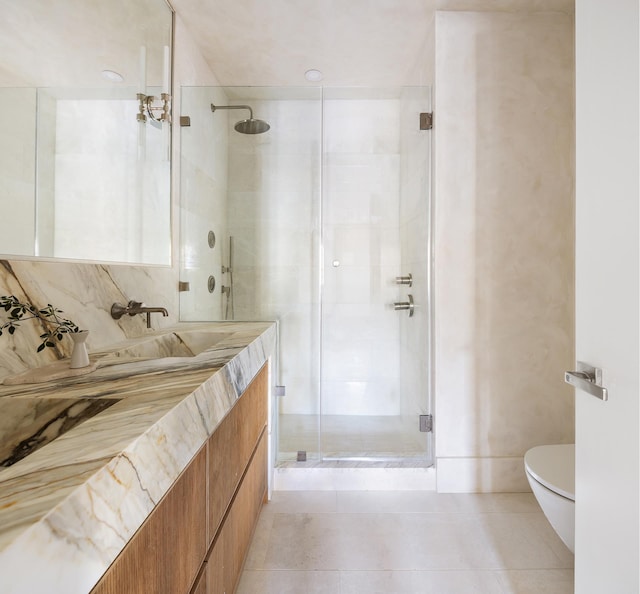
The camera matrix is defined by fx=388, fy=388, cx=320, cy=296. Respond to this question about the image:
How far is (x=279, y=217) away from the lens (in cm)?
215

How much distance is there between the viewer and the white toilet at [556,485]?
1263 millimetres

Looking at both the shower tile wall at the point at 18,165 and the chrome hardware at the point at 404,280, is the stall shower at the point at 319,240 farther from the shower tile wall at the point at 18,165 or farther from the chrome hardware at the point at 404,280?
the shower tile wall at the point at 18,165

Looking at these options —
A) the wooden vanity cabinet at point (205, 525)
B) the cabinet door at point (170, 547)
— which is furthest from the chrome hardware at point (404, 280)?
the cabinet door at point (170, 547)

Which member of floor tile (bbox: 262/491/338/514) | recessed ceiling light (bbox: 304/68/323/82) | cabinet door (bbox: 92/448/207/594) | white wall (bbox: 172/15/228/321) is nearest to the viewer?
cabinet door (bbox: 92/448/207/594)

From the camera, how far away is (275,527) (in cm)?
170

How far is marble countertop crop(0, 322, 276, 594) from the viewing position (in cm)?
37

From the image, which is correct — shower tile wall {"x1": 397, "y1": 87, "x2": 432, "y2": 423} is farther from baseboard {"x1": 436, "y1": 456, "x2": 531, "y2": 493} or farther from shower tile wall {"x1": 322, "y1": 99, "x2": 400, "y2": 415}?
baseboard {"x1": 436, "y1": 456, "x2": 531, "y2": 493}

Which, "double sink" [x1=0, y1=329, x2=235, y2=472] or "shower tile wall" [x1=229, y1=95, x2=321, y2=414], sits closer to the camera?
"double sink" [x1=0, y1=329, x2=235, y2=472]

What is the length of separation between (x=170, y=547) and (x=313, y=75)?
2.61m

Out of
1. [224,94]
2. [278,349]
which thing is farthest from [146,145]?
[278,349]

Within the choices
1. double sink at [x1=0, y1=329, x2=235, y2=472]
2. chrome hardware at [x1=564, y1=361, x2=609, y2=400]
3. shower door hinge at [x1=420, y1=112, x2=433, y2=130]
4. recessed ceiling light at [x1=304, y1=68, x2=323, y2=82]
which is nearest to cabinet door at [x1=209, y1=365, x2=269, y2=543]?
double sink at [x1=0, y1=329, x2=235, y2=472]

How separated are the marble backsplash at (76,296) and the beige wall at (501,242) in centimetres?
142

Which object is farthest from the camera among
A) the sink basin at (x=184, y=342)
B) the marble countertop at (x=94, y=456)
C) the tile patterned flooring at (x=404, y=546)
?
the sink basin at (x=184, y=342)

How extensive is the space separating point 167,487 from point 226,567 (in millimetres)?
603
